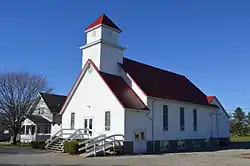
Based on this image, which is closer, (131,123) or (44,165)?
(44,165)

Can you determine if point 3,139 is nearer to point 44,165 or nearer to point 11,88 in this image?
point 11,88

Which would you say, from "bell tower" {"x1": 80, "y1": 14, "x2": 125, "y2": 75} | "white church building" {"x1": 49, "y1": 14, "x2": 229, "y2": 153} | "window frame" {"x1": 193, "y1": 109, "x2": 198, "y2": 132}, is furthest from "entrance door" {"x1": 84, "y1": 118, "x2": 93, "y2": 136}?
"window frame" {"x1": 193, "y1": 109, "x2": 198, "y2": 132}

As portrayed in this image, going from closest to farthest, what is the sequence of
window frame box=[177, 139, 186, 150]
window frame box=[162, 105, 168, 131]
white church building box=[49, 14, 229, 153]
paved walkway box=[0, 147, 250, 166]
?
1. paved walkway box=[0, 147, 250, 166]
2. white church building box=[49, 14, 229, 153]
3. window frame box=[162, 105, 168, 131]
4. window frame box=[177, 139, 186, 150]

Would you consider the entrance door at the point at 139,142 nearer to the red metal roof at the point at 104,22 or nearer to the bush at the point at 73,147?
the bush at the point at 73,147

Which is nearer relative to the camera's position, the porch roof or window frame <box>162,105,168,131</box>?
window frame <box>162,105,168,131</box>

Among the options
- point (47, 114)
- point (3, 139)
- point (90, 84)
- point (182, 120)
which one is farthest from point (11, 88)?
point (182, 120)

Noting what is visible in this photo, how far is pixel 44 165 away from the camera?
16.6 meters

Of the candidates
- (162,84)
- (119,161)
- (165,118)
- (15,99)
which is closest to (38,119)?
(15,99)

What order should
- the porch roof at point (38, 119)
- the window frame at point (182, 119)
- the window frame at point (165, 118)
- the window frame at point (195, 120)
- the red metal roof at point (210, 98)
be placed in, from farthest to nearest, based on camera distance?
the porch roof at point (38, 119), the red metal roof at point (210, 98), the window frame at point (195, 120), the window frame at point (182, 119), the window frame at point (165, 118)

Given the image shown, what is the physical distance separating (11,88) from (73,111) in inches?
478

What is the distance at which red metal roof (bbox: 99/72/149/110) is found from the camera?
26.5m

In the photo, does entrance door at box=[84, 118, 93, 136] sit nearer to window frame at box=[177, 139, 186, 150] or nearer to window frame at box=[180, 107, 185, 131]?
window frame at box=[177, 139, 186, 150]

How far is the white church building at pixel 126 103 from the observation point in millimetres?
26484

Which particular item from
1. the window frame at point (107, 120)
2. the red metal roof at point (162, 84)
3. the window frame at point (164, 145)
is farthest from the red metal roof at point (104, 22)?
the window frame at point (164, 145)
